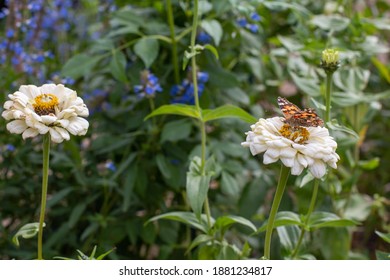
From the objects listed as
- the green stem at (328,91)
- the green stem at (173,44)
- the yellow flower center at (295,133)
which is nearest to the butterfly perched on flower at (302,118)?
the yellow flower center at (295,133)

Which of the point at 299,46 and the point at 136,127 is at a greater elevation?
the point at 299,46

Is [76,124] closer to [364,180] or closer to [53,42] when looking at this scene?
[53,42]

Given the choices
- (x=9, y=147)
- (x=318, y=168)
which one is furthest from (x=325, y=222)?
(x=9, y=147)

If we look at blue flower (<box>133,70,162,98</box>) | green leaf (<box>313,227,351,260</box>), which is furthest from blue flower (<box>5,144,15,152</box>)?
green leaf (<box>313,227,351,260</box>)

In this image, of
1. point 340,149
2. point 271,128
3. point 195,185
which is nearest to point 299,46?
point 340,149

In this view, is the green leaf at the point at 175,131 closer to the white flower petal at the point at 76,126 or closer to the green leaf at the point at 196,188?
the green leaf at the point at 196,188

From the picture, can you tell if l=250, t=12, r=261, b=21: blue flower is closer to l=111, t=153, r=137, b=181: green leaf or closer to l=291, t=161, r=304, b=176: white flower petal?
l=111, t=153, r=137, b=181: green leaf
